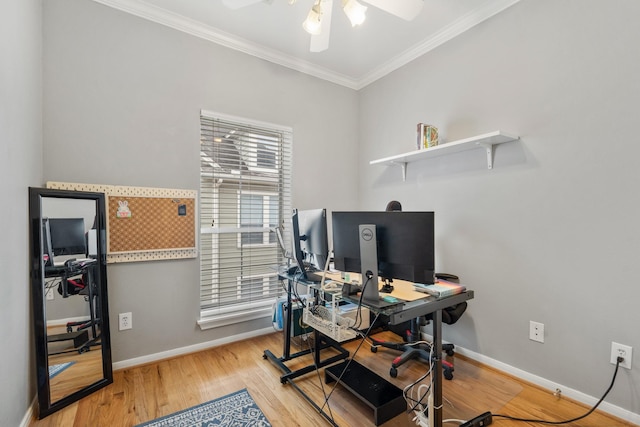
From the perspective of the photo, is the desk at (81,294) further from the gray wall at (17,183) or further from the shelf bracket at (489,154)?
the shelf bracket at (489,154)

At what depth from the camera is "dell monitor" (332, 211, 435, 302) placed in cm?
143

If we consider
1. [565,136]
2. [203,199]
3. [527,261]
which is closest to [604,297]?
[527,261]

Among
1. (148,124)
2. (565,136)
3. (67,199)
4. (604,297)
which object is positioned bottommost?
(604,297)

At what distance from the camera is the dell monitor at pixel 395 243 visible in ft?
4.71

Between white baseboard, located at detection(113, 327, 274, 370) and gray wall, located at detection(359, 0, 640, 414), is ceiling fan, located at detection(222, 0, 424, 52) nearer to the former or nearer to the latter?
gray wall, located at detection(359, 0, 640, 414)

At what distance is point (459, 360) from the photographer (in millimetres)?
2408

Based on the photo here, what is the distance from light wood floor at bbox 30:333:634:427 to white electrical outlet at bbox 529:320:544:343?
33 centimetres

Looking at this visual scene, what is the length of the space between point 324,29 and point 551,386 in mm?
2810

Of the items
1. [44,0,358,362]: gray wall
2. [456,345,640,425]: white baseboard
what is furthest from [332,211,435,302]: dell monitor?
[44,0,358,362]: gray wall

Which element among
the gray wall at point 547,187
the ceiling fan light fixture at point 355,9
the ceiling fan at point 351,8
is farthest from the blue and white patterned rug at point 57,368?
the gray wall at point 547,187

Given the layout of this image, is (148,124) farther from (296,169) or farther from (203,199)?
(296,169)

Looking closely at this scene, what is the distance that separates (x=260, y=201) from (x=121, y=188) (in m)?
1.15

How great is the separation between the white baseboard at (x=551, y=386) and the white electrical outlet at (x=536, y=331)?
0.87 feet

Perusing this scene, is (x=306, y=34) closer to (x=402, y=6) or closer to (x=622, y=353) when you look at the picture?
(x=402, y=6)
